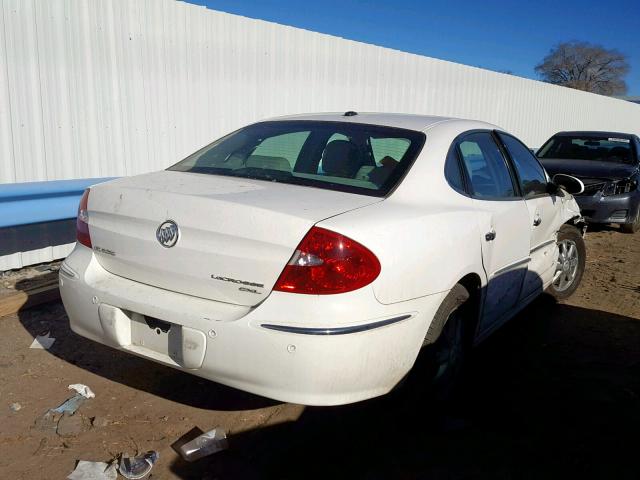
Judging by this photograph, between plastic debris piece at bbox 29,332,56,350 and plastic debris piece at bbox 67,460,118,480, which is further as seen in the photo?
plastic debris piece at bbox 29,332,56,350

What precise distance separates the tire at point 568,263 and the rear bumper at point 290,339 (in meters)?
2.82

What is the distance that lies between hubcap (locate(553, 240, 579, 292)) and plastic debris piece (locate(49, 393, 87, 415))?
384 centimetres

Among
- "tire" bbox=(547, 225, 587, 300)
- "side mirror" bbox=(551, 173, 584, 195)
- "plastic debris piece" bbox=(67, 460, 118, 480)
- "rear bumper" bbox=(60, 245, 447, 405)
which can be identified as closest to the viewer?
"rear bumper" bbox=(60, 245, 447, 405)

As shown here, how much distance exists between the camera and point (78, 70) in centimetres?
555

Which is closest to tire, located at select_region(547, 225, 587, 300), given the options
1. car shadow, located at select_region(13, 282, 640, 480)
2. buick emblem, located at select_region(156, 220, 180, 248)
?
car shadow, located at select_region(13, 282, 640, 480)

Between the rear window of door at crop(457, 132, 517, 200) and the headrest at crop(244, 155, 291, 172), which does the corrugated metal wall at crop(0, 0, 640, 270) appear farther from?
the rear window of door at crop(457, 132, 517, 200)

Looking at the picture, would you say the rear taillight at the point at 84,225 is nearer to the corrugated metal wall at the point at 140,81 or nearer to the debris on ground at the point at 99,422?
the debris on ground at the point at 99,422

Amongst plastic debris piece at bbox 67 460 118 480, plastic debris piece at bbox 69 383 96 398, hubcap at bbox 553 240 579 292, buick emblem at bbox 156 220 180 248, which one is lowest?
plastic debris piece at bbox 67 460 118 480

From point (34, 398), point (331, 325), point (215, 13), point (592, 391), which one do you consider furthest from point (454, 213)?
point (215, 13)

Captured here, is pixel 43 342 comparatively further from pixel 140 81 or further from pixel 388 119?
pixel 140 81

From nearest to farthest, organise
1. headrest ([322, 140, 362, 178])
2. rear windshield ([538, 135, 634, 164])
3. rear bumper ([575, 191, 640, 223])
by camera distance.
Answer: headrest ([322, 140, 362, 178])
rear bumper ([575, 191, 640, 223])
rear windshield ([538, 135, 634, 164])

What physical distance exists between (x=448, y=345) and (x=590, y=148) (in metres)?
8.09

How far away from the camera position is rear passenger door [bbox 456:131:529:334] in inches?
135

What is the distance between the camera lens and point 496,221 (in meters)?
3.49
